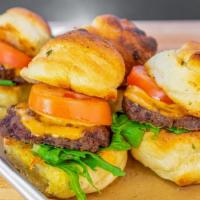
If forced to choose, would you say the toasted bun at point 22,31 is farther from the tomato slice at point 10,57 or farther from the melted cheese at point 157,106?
the melted cheese at point 157,106

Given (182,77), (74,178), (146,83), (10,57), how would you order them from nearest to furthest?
1. (74,178)
2. (182,77)
3. (146,83)
4. (10,57)

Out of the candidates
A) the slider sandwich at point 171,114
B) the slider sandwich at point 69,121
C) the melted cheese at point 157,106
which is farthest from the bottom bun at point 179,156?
the slider sandwich at point 69,121

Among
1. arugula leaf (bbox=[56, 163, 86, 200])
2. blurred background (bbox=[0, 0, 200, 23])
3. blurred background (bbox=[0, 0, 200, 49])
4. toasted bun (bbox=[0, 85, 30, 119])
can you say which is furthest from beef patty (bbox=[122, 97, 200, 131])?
blurred background (bbox=[0, 0, 200, 23])

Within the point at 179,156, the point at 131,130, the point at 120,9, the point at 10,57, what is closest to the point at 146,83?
the point at 131,130

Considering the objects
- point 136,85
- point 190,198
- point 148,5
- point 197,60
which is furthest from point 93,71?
point 148,5

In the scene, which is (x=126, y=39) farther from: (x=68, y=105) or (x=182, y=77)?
(x=68, y=105)

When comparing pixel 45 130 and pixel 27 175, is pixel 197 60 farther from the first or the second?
pixel 27 175

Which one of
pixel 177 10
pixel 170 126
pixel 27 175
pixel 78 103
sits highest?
pixel 78 103
